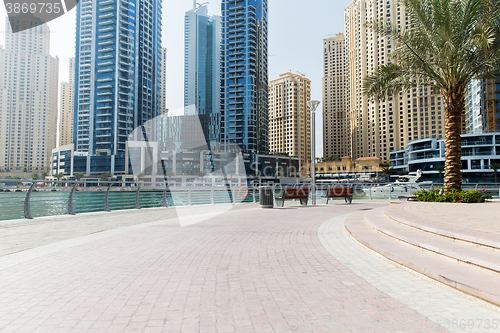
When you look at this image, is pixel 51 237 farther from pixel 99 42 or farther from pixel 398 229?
pixel 99 42

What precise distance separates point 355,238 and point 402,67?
11067 millimetres

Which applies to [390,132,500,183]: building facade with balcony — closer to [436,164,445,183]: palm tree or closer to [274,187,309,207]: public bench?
[436,164,445,183]: palm tree

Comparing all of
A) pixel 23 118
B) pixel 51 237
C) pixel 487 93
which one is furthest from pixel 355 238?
pixel 23 118

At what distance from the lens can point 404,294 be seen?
371 centimetres

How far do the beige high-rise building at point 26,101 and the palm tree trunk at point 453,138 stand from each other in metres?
154

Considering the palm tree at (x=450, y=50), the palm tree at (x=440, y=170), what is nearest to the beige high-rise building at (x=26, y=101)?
the palm tree at (x=440, y=170)

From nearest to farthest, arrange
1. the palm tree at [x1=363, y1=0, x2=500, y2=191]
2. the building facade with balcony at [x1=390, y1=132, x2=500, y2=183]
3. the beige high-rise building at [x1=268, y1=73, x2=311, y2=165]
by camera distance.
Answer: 1. the palm tree at [x1=363, y1=0, x2=500, y2=191]
2. the building facade with balcony at [x1=390, y1=132, x2=500, y2=183]
3. the beige high-rise building at [x1=268, y1=73, x2=311, y2=165]

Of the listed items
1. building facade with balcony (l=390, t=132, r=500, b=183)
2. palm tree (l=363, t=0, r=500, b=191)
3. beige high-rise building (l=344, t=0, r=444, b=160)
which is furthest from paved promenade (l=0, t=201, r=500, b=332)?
beige high-rise building (l=344, t=0, r=444, b=160)

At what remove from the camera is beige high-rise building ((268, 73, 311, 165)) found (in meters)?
190

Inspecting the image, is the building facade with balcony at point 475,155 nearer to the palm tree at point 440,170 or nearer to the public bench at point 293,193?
the palm tree at point 440,170

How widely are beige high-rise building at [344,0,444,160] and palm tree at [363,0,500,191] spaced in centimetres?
13006

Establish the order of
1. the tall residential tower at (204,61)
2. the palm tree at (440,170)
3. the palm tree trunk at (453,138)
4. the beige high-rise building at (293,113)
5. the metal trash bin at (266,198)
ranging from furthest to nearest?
the beige high-rise building at (293,113), the tall residential tower at (204,61), the palm tree at (440,170), the metal trash bin at (266,198), the palm tree trunk at (453,138)

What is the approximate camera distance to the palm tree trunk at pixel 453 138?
13820 millimetres

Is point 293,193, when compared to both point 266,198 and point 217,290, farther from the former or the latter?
point 217,290
